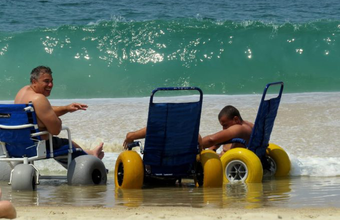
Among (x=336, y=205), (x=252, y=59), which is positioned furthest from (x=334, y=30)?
(x=336, y=205)

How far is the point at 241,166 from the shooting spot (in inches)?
285

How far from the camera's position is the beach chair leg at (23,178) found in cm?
667

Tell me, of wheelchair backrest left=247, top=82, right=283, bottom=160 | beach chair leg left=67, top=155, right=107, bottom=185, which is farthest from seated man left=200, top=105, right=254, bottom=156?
beach chair leg left=67, top=155, right=107, bottom=185

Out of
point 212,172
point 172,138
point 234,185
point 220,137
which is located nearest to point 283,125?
point 220,137

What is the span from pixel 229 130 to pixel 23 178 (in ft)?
7.22

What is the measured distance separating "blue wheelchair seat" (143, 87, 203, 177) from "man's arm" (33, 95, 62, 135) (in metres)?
0.90

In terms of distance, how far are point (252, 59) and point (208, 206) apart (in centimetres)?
1455

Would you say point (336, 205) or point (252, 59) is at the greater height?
point (252, 59)

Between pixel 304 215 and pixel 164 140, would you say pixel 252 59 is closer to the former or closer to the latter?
pixel 164 140

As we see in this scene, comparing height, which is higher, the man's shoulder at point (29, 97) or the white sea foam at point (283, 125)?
the man's shoulder at point (29, 97)

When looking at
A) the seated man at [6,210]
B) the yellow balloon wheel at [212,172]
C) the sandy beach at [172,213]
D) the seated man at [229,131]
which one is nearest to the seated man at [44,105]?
the yellow balloon wheel at [212,172]

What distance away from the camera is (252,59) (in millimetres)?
19812

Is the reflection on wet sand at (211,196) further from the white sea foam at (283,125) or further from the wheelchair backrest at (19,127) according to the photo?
the white sea foam at (283,125)

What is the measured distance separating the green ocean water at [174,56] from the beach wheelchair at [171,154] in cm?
1074
